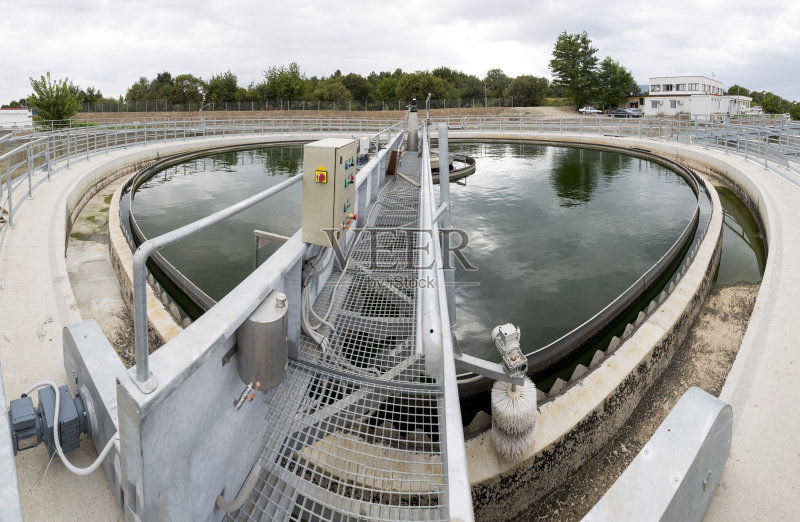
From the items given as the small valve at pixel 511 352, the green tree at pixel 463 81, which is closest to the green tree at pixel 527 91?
the green tree at pixel 463 81

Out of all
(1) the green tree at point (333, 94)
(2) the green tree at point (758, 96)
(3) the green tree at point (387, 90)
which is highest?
(2) the green tree at point (758, 96)

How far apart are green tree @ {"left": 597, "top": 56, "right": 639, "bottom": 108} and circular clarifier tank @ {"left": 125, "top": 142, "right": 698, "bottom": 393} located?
135ft

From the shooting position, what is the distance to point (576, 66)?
5431 centimetres

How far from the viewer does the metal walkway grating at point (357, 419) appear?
200 cm

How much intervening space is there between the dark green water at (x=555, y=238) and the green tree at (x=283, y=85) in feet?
148

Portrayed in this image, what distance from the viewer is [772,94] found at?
8688cm

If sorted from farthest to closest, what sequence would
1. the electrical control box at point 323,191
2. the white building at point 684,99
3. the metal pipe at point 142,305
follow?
the white building at point 684,99
the electrical control box at point 323,191
the metal pipe at point 142,305

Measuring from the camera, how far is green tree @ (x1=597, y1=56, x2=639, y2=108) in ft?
178

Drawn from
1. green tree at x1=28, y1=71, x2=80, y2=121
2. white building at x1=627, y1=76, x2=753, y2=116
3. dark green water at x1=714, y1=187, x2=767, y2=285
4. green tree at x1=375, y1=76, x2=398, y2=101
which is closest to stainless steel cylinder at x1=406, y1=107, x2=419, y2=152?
→ dark green water at x1=714, y1=187, x2=767, y2=285

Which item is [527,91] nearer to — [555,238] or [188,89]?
[188,89]

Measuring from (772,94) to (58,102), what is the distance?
10937 centimetres

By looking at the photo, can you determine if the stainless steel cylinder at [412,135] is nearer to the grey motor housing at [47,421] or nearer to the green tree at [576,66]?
the grey motor housing at [47,421]

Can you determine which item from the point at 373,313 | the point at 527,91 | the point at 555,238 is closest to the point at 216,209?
the point at 555,238

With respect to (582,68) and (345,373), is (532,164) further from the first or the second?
(582,68)
